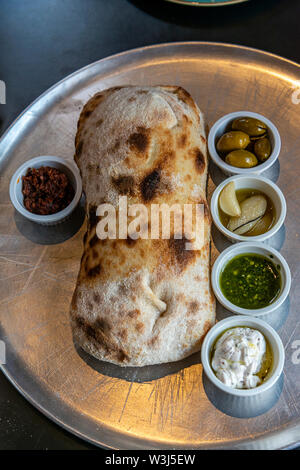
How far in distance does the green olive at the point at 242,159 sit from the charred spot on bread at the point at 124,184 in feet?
1.99

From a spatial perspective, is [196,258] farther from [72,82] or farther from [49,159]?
[72,82]

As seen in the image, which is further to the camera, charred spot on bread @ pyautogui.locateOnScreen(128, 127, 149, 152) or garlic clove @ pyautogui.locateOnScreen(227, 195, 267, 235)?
garlic clove @ pyautogui.locateOnScreen(227, 195, 267, 235)

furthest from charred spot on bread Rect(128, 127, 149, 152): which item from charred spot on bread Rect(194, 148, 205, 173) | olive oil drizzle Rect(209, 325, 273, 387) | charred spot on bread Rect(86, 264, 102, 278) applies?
olive oil drizzle Rect(209, 325, 273, 387)

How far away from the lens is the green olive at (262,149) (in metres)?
2.62

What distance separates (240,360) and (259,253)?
0.57 metres

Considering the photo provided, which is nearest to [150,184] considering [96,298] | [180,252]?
[180,252]

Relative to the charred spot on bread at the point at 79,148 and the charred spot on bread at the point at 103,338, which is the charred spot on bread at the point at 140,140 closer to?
the charred spot on bread at the point at 79,148

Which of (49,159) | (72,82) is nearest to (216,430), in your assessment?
(49,159)

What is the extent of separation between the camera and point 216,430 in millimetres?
2186

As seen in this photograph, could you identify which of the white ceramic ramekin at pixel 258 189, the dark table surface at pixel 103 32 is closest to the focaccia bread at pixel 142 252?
the white ceramic ramekin at pixel 258 189

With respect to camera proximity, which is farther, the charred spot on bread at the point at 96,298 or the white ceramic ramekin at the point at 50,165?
the white ceramic ramekin at the point at 50,165

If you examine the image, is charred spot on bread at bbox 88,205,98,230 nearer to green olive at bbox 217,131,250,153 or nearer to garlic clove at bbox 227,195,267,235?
garlic clove at bbox 227,195,267,235

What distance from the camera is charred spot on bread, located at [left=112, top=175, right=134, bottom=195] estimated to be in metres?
2.30

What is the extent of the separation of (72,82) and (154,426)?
2.03 metres
